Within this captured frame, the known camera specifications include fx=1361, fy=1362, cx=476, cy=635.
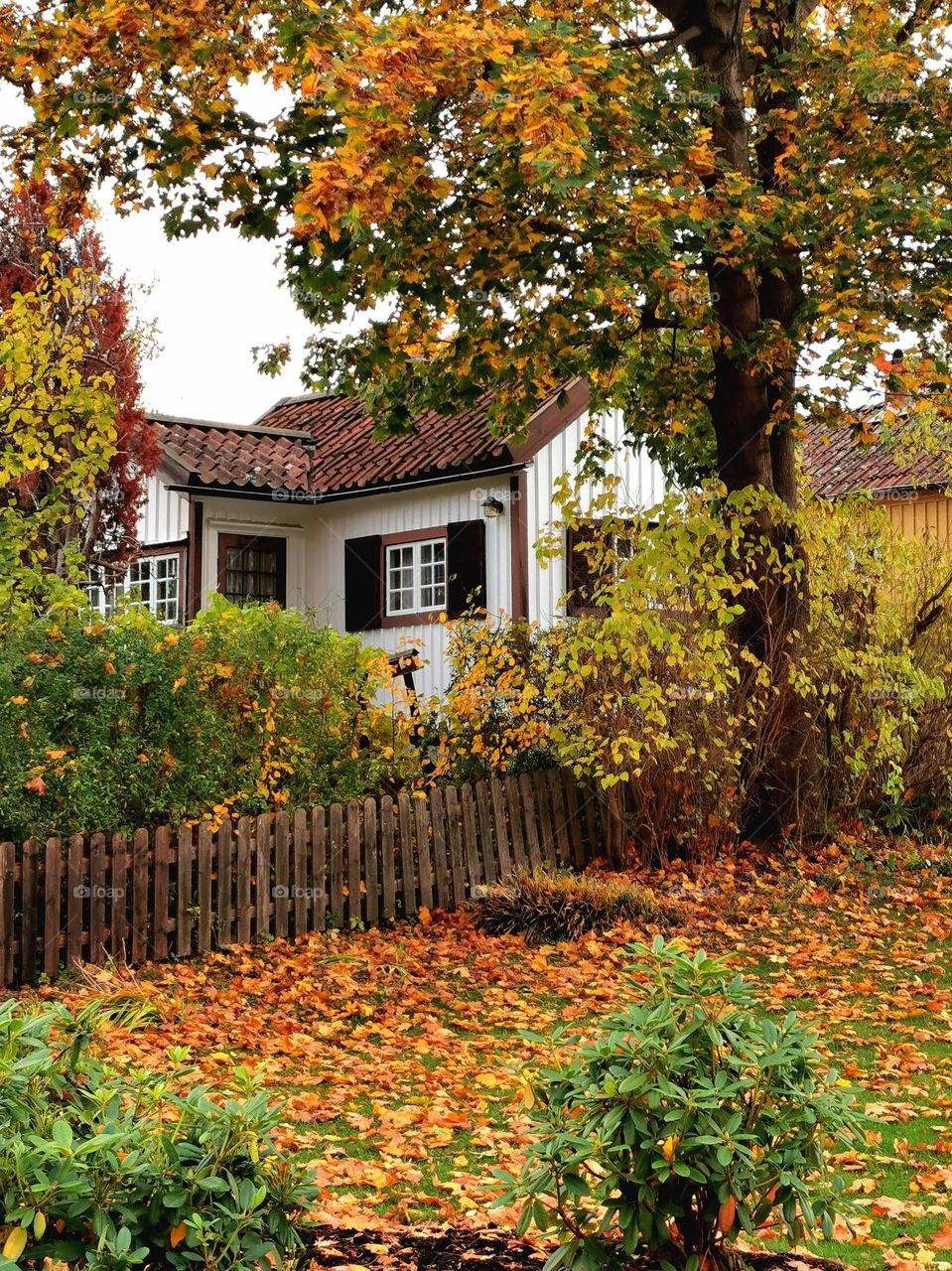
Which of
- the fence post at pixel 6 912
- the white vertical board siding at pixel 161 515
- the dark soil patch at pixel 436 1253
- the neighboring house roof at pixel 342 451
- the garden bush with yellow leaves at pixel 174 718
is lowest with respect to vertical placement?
the dark soil patch at pixel 436 1253

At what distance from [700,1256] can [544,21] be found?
858cm

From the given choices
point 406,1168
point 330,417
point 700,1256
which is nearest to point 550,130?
point 406,1168

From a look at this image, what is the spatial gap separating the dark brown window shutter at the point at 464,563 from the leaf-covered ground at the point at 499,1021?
7286mm

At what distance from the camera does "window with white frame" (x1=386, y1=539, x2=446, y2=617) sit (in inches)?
770

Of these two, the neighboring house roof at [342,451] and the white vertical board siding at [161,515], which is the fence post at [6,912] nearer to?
the neighboring house roof at [342,451]

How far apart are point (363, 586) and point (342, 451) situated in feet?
8.15

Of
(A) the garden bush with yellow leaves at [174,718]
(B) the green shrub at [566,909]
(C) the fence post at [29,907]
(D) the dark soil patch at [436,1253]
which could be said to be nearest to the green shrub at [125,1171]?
(D) the dark soil patch at [436,1253]

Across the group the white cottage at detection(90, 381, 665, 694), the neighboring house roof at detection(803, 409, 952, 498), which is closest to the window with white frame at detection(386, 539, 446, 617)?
the white cottage at detection(90, 381, 665, 694)

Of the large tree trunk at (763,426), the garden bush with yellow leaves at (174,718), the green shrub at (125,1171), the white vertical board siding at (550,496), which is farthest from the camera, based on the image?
the white vertical board siding at (550,496)

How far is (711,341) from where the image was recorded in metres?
12.9

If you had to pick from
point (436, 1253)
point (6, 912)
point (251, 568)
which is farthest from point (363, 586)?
point (436, 1253)

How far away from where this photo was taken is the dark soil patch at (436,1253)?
412cm

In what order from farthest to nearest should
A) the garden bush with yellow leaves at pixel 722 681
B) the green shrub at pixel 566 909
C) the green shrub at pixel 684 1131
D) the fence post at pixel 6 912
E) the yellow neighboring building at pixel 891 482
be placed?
the yellow neighboring building at pixel 891 482 → the garden bush with yellow leaves at pixel 722 681 → the green shrub at pixel 566 909 → the fence post at pixel 6 912 → the green shrub at pixel 684 1131

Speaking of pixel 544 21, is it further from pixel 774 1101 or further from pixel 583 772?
pixel 774 1101
